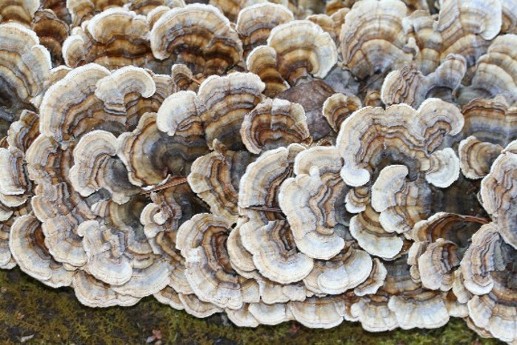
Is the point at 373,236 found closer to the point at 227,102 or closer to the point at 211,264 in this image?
the point at 211,264

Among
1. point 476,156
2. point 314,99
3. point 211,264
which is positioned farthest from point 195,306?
point 476,156

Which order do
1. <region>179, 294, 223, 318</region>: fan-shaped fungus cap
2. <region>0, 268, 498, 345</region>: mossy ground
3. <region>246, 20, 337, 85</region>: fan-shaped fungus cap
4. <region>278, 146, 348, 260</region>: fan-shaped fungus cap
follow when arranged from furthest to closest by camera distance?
<region>0, 268, 498, 345</region>: mossy ground, <region>179, 294, 223, 318</region>: fan-shaped fungus cap, <region>246, 20, 337, 85</region>: fan-shaped fungus cap, <region>278, 146, 348, 260</region>: fan-shaped fungus cap

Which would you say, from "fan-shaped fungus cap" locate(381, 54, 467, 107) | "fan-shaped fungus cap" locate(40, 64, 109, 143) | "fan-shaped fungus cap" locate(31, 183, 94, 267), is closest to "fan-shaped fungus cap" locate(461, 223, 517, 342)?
"fan-shaped fungus cap" locate(381, 54, 467, 107)

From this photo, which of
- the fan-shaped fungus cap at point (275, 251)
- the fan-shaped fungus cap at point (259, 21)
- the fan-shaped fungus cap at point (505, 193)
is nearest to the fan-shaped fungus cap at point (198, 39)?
the fan-shaped fungus cap at point (259, 21)

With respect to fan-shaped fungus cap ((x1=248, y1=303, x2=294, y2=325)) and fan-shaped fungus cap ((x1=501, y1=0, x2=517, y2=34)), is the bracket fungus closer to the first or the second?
fan-shaped fungus cap ((x1=501, y1=0, x2=517, y2=34))

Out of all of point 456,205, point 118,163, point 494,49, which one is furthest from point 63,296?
point 494,49

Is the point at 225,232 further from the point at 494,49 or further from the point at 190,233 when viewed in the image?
the point at 494,49
